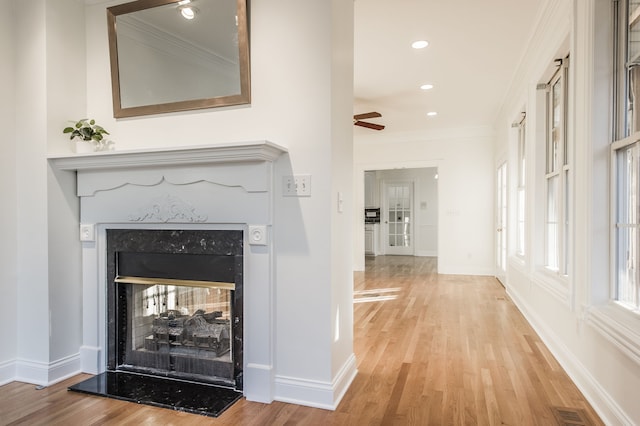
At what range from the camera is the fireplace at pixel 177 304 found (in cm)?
234

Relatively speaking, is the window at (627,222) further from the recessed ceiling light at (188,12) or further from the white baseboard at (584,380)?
the recessed ceiling light at (188,12)

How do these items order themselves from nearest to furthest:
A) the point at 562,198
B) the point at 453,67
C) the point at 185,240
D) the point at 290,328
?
1. the point at 290,328
2. the point at 185,240
3. the point at 562,198
4. the point at 453,67

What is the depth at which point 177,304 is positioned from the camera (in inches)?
102

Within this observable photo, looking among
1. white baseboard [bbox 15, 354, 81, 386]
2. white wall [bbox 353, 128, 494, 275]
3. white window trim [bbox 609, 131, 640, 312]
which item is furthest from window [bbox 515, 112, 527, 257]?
white baseboard [bbox 15, 354, 81, 386]

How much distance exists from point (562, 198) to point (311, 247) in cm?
213

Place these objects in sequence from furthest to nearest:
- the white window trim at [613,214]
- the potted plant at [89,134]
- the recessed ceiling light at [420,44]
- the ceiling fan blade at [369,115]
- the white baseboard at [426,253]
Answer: the white baseboard at [426,253] < the ceiling fan blade at [369,115] < the recessed ceiling light at [420,44] < the potted plant at [89,134] < the white window trim at [613,214]

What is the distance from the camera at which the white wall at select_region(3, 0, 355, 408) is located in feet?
7.07

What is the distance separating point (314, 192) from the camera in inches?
85.4

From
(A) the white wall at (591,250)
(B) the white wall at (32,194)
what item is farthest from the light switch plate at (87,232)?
(A) the white wall at (591,250)

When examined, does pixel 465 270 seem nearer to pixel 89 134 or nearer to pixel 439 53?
pixel 439 53

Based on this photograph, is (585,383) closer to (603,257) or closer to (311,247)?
(603,257)

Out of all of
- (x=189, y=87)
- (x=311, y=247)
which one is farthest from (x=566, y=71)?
(x=189, y=87)

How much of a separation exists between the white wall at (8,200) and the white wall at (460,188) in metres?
5.87

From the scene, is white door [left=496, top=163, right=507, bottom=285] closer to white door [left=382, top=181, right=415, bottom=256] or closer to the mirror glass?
white door [left=382, top=181, right=415, bottom=256]
